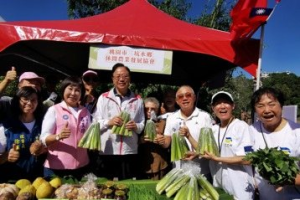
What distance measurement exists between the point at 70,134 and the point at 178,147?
114 centimetres

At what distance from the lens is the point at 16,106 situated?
3.04 meters

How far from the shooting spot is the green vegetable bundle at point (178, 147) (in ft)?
9.93

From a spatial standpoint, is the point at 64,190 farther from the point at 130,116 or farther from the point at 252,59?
the point at 252,59

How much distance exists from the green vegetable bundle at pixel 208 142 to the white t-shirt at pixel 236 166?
0.12 meters

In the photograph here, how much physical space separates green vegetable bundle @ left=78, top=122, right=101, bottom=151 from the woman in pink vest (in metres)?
0.11

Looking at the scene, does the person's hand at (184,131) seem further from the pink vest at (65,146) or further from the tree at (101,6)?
the tree at (101,6)

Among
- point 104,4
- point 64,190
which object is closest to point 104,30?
point 64,190

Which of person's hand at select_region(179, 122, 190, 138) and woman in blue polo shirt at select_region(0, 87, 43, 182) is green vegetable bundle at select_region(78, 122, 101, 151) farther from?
person's hand at select_region(179, 122, 190, 138)

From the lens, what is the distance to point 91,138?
10.3 ft

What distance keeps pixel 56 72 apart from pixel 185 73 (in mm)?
3617

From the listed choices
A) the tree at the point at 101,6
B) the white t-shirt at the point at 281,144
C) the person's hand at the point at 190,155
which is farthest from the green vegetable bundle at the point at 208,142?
the tree at the point at 101,6

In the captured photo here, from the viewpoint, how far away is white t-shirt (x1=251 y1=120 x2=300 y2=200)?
95.4 inches

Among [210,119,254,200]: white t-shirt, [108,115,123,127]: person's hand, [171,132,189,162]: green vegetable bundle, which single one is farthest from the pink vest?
[210,119,254,200]: white t-shirt

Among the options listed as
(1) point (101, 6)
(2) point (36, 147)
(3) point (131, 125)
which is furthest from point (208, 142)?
(1) point (101, 6)
